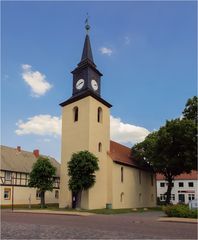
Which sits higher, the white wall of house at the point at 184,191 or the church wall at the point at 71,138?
the church wall at the point at 71,138

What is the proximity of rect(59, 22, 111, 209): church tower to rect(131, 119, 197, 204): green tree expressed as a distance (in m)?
6.18

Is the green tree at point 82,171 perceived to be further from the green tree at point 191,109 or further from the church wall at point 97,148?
the green tree at point 191,109

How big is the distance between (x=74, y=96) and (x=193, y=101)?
1426 centimetres

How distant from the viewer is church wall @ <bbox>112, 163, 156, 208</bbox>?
34812mm

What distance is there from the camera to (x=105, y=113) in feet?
125

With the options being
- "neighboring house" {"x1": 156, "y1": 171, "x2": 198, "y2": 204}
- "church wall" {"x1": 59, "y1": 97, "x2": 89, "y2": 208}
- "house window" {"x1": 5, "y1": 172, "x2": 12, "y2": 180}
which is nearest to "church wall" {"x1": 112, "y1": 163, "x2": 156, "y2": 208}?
"church wall" {"x1": 59, "y1": 97, "x2": 89, "y2": 208}

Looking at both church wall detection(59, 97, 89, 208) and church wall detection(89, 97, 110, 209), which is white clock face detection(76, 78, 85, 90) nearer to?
church wall detection(59, 97, 89, 208)

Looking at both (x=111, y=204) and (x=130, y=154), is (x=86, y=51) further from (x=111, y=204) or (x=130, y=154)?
(x=111, y=204)

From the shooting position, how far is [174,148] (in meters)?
34.7

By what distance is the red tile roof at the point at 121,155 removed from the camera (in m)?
36.2

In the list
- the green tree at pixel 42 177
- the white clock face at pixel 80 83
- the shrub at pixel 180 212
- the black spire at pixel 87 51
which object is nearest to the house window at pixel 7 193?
the green tree at pixel 42 177

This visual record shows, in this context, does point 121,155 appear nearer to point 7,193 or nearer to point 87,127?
point 87,127

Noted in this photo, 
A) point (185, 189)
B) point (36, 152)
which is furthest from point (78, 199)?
point (185, 189)

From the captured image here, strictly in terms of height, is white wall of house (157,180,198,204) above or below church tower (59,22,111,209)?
below
